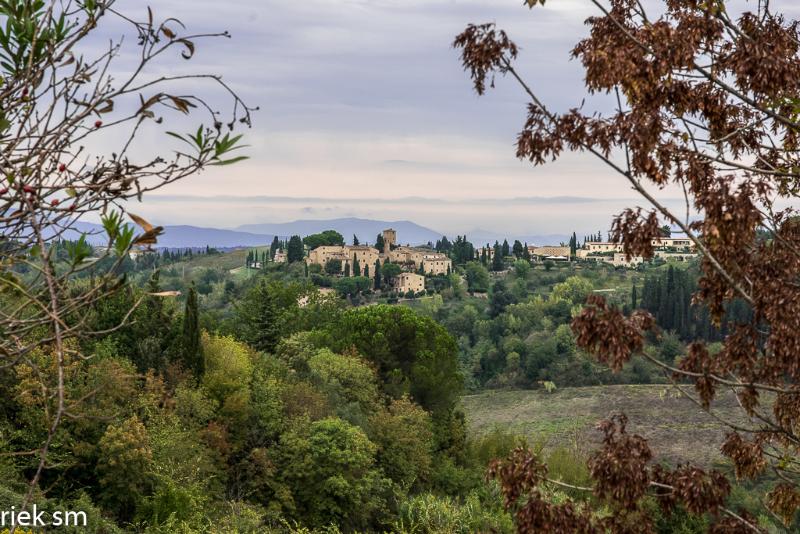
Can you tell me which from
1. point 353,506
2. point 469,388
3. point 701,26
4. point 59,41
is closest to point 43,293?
point 59,41

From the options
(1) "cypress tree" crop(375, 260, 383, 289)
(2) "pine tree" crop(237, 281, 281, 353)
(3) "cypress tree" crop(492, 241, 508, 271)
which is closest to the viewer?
(2) "pine tree" crop(237, 281, 281, 353)

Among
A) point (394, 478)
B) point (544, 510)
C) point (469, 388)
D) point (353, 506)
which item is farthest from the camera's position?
point (469, 388)

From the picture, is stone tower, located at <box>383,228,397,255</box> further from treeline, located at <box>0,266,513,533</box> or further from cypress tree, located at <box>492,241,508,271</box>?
treeline, located at <box>0,266,513,533</box>

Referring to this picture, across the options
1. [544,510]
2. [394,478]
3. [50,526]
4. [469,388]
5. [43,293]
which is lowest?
[469,388]

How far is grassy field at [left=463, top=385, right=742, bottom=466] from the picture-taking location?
149ft

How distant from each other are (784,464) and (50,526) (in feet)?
40.4

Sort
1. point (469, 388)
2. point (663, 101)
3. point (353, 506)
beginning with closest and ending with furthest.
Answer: point (663, 101)
point (353, 506)
point (469, 388)

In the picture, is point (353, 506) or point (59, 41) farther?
point (353, 506)

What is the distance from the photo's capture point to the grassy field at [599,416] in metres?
45.3

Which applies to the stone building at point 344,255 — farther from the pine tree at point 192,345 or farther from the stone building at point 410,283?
the pine tree at point 192,345

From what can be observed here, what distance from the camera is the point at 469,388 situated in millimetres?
67562

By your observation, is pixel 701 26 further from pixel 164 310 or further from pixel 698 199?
pixel 164 310

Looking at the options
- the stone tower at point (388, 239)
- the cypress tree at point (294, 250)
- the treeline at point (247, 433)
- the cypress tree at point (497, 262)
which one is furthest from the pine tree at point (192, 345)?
the stone tower at point (388, 239)

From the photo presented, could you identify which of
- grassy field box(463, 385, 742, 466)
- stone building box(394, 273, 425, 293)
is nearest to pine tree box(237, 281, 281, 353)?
grassy field box(463, 385, 742, 466)
